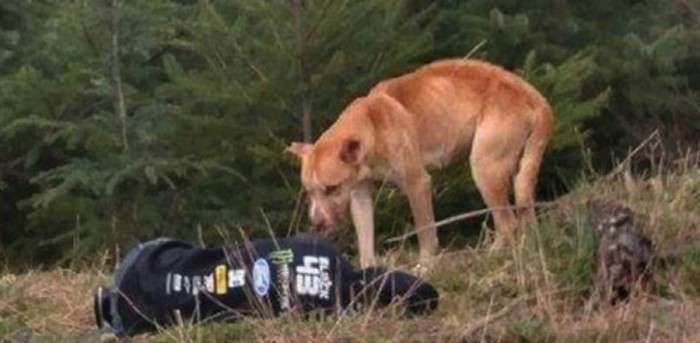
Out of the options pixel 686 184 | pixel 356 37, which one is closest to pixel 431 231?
pixel 686 184

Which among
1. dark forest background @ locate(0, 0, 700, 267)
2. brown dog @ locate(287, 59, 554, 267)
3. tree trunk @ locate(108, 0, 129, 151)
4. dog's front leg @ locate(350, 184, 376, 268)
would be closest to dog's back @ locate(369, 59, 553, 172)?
brown dog @ locate(287, 59, 554, 267)

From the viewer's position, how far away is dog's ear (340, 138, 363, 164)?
9.57 metres

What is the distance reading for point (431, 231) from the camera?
936 cm

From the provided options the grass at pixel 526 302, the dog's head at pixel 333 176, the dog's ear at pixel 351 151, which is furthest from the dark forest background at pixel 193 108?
the grass at pixel 526 302

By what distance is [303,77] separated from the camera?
14.5m

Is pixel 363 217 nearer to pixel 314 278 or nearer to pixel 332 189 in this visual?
pixel 332 189

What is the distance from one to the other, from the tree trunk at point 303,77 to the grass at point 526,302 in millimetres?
6114

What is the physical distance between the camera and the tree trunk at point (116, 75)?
13688mm

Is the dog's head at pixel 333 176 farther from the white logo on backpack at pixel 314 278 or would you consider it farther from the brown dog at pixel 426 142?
the white logo on backpack at pixel 314 278

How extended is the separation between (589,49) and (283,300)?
1130cm

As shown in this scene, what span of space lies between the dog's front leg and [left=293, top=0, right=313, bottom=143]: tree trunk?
4.43 meters

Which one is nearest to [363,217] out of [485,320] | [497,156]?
[497,156]

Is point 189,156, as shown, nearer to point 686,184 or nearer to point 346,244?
point 346,244

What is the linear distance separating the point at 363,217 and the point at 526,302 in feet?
9.67
